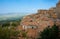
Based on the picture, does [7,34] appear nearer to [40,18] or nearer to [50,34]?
[50,34]

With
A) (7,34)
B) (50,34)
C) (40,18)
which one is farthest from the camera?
(40,18)

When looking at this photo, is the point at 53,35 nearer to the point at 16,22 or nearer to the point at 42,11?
the point at 16,22

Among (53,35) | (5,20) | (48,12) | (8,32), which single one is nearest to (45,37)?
A: (53,35)

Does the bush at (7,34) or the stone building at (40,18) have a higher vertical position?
the stone building at (40,18)

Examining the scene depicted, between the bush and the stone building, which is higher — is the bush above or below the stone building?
below

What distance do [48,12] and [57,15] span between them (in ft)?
2.45

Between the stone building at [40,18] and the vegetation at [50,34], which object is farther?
the stone building at [40,18]

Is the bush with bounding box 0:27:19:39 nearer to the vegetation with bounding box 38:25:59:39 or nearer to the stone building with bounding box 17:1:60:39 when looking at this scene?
the vegetation with bounding box 38:25:59:39

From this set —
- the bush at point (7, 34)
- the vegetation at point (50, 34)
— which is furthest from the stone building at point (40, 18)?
the vegetation at point (50, 34)

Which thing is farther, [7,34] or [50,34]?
[7,34]

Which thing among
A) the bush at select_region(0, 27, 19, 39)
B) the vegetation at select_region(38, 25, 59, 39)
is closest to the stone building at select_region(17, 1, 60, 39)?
the bush at select_region(0, 27, 19, 39)

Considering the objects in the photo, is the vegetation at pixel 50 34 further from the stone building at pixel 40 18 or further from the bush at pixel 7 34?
the stone building at pixel 40 18

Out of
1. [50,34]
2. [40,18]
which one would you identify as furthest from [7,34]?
[40,18]

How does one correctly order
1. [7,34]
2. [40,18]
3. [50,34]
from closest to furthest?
[50,34]
[7,34]
[40,18]
